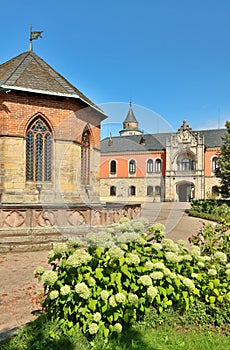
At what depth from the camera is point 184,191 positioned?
5269 centimetres

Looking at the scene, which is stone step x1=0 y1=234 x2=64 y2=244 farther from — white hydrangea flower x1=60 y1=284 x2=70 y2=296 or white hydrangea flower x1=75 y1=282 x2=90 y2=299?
white hydrangea flower x1=75 y1=282 x2=90 y2=299

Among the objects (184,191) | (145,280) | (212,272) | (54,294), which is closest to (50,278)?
(54,294)

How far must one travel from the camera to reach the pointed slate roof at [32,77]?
1384 cm

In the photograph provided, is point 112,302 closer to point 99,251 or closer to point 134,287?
point 134,287

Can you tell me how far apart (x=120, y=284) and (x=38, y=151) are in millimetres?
11613

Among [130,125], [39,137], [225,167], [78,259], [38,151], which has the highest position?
[130,125]

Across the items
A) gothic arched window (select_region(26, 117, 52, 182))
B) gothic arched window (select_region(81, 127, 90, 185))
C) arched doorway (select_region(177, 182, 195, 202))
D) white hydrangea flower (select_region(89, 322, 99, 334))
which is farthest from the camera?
arched doorway (select_region(177, 182, 195, 202))

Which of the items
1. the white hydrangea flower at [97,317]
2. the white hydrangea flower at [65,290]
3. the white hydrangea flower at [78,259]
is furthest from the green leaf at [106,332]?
the white hydrangea flower at [78,259]

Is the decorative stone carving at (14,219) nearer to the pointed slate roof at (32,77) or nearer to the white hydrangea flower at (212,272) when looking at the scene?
the pointed slate roof at (32,77)

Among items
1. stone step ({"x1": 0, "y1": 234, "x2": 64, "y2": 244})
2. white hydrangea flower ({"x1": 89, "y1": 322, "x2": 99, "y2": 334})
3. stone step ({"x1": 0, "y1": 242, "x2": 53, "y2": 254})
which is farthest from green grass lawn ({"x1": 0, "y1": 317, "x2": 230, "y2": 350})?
stone step ({"x1": 0, "y1": 234, "x2": 64, "y2": 244})

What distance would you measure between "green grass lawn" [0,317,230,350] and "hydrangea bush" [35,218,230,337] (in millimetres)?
136

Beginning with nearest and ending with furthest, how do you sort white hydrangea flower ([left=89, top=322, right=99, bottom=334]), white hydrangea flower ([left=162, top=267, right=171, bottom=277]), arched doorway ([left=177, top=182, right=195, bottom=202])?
white hydrangea flower ([left=89, top=322, right=99, bottom=334])
white hydrangea flower ([left=162, top=267, right=171, bottom=277])
arched doorway ([left=177, top=182, right=195, bottom=202])

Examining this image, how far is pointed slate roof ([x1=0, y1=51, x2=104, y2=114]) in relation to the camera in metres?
13.8

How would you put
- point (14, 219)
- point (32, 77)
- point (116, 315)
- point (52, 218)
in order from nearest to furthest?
point (116, 315) < point (14, 219) < point (52, 218) < point (32, 77)
